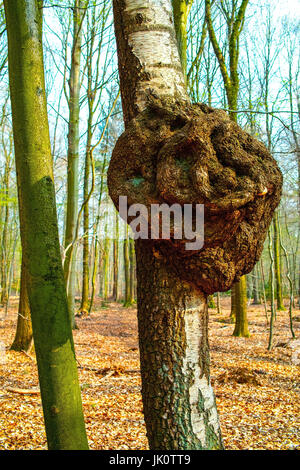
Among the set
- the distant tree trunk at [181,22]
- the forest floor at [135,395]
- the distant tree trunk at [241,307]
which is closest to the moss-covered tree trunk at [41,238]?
the forest floor at [135,395]

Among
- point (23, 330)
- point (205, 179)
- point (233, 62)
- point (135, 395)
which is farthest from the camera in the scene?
point (233, 62)

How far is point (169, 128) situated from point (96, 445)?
2.92 m

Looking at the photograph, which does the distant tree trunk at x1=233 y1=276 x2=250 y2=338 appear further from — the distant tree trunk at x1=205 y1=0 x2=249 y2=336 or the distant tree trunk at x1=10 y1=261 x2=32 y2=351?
the distant tree trunk at x1=10 y1=261 x2=32 y2=351

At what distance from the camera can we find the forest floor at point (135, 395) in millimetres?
3363

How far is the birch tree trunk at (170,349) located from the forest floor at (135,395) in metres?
1.80

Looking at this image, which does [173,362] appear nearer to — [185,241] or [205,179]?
[185,241]

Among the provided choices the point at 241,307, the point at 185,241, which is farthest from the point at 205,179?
the point at 241,307

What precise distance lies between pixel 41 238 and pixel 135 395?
3.69m

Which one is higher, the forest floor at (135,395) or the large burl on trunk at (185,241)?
the large burl on trunk at (185,241)

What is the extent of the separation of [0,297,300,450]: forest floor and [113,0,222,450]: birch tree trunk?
180 cm

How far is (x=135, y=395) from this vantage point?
4785 mm

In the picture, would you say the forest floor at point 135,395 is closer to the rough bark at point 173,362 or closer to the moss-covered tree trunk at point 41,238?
the moss-covered tree trunk at point 41,238
